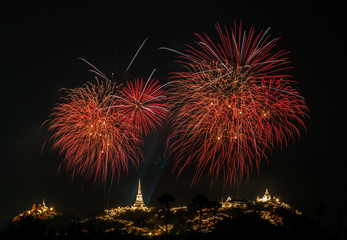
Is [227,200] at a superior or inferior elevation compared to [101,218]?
superior

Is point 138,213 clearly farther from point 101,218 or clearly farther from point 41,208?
point 41,208

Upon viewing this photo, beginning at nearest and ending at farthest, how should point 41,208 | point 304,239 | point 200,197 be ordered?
point 200,197 → point 304,239 → point 41,208

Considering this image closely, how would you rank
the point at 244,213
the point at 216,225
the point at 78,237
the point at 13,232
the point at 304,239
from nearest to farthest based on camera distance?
1. the point at 13,232
2. the point at 78,237
3. the point at 304,239
4. the point at 216,225
5. the point at 244,213

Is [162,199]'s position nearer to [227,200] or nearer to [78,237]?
[78,237]

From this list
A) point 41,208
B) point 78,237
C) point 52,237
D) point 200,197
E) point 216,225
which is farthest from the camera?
point 41,208

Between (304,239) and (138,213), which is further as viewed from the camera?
(138,213)

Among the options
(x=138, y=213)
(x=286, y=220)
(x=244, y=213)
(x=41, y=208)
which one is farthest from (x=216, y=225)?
(x=41, y=208)

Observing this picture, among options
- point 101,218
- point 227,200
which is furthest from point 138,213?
point 227,200

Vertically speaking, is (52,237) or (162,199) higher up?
(162,199)

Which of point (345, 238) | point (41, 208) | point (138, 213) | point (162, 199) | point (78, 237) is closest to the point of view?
point (78, 237)
